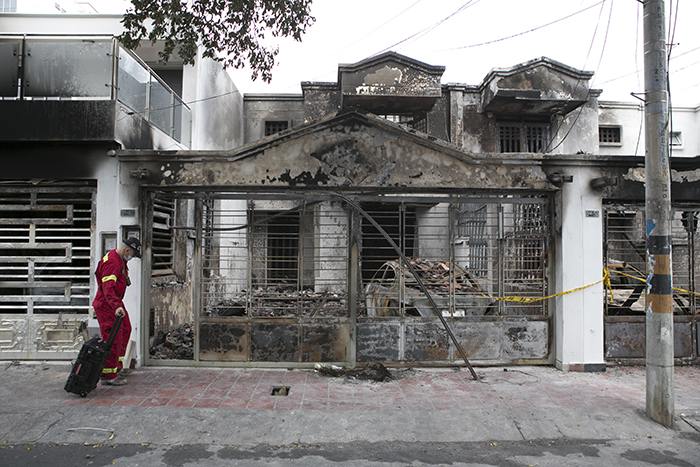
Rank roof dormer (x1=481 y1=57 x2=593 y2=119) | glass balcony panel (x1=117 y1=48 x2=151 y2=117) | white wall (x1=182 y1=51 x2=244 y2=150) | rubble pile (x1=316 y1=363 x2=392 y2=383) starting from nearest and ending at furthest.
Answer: rubble pile (x1=316 y1=363 x2=392 y2=383)
glass balcony panel (x1=117 y1=48 x2=151 y2=117)
white wall (x1=182 y1=51 x2=244 y2=150)
roof dormer (x1=481 y1=57 x2=593 y2=119)

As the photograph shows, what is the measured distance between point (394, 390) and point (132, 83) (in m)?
6.69

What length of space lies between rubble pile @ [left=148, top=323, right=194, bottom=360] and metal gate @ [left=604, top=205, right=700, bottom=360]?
23.1ft

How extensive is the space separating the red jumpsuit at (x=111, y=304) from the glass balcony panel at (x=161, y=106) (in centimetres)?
352

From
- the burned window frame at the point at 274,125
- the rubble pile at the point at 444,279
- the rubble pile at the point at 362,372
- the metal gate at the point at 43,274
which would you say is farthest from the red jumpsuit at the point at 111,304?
the burned window frame at the point at 274,125

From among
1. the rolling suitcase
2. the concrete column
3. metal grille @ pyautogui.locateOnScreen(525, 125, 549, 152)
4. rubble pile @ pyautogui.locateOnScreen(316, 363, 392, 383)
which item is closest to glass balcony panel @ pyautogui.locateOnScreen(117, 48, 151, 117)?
the rolling suitcase

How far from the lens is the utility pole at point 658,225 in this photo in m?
4.88

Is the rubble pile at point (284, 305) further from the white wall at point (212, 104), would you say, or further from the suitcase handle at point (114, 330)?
the white wall at point (212, 104)

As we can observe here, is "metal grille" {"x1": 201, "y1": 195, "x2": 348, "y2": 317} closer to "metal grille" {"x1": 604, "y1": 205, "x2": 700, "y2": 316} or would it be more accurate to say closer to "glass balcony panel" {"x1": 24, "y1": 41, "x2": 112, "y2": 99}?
"glass balcony panel" {"x1": 24, "y1": 41, "x2": 112, "y2": 99}

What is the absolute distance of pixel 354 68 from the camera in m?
13.8

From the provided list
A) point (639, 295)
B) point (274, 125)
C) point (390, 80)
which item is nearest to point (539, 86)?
point (390, 80)

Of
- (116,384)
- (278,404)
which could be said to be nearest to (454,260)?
(278,404)

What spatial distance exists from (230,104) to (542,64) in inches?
395

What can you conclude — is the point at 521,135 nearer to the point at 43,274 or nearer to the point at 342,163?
A: the point at 342,163

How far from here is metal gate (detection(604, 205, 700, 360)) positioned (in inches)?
277
